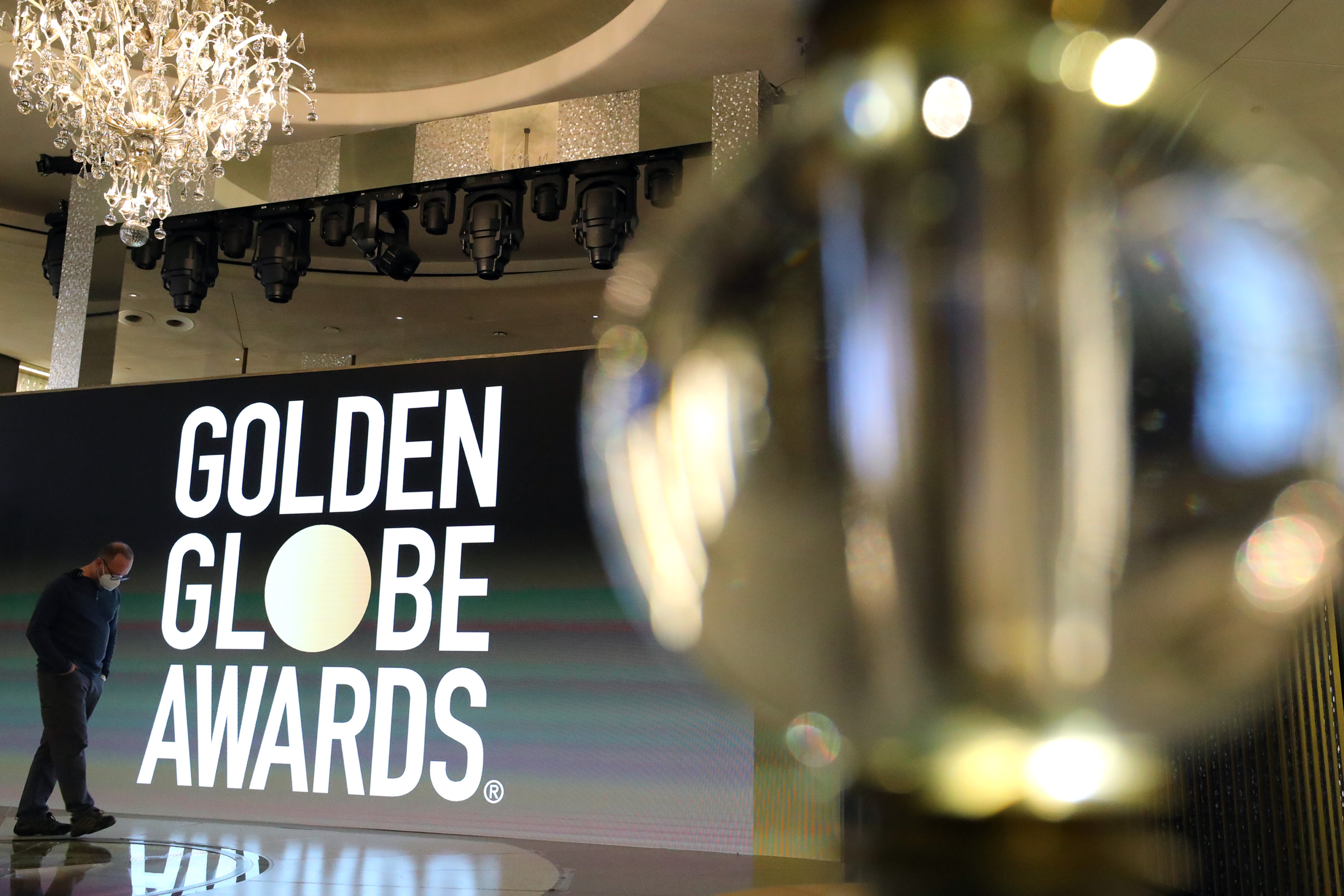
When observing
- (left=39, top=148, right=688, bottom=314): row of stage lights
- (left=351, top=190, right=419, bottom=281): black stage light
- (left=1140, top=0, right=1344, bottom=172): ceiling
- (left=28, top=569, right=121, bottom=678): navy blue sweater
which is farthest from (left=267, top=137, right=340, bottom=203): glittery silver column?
(left=1140, top=0, right=1344, bottom=172): ceiling

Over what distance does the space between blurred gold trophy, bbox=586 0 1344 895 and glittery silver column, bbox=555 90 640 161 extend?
14.3 ft

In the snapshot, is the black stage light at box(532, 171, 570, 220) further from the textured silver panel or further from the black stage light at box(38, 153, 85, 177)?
the black stage light at box(38, 153, 85, 177)

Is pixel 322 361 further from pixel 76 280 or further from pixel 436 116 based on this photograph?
pixel 76 280

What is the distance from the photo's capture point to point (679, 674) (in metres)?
0.15

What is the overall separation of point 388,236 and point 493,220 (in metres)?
0.69

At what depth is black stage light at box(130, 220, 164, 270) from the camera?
520 cm

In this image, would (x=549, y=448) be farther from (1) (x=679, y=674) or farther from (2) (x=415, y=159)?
(1) (x=679, y=674)

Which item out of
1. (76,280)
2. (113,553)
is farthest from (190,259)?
(113,553)

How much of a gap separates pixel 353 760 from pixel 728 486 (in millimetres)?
4496

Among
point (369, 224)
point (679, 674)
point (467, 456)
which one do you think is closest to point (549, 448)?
point (467, 456)

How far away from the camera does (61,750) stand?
3807 mm

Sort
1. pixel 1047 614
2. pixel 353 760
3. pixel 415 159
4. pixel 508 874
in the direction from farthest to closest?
pixel 415 159 < pixel 353 760 < pixel 508 874 < pixel 1047 614

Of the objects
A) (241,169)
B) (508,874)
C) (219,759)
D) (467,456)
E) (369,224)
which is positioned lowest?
(508,874)

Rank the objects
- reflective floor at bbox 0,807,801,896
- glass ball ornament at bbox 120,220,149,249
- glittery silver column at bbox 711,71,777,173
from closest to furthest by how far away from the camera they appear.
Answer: reflective floor at bbox 0,807,801,896, glass ball ornament at bbox 120,220,149,249, glittery silver column at bbox 711,71,777,173
